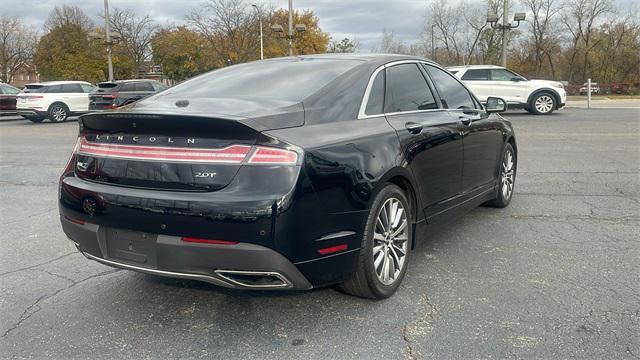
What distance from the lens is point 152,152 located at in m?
2.77

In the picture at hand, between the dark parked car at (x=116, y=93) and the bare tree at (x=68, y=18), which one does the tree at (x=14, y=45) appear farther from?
the dark parked car at (x=116, y=93)

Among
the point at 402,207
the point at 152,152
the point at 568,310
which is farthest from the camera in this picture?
the point at 402,207

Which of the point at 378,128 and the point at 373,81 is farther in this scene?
the point at 373,81

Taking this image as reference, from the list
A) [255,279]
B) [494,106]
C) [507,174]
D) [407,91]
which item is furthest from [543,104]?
[255,279]

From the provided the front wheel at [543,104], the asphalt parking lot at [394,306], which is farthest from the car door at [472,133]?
the front wheel at [543,104]

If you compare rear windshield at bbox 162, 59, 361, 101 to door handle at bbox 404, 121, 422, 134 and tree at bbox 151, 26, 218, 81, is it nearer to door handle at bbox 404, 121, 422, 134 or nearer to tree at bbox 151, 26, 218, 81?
door handle at bbox 404, 121, 422, 134

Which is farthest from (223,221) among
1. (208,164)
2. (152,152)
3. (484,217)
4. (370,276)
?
(484,217)

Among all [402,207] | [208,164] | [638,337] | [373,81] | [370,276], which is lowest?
[638,337]

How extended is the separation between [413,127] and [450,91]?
1.18 meters

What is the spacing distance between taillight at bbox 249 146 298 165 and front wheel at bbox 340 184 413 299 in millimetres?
675

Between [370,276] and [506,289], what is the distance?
1.04 metres

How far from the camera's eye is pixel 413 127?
3607 mm

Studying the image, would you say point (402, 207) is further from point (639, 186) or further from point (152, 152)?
point (639, 186)

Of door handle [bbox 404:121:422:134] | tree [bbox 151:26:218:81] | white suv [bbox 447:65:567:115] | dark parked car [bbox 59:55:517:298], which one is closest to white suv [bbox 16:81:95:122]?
white suv [bbox 447:65:567:115]
